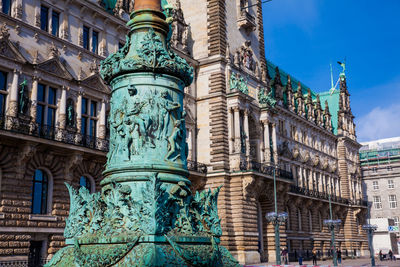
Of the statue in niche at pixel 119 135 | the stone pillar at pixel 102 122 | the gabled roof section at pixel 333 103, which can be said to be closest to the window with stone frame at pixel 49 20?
the stone pillar at pixel 102 122

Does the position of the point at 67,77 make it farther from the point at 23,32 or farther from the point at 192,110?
the point at 192,110

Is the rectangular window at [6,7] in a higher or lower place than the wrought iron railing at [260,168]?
higher

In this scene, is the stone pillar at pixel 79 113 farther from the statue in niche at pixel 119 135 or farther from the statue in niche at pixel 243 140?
the statue in niche at pixel 119 135

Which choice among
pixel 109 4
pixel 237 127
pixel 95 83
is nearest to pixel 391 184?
pixel 237 127

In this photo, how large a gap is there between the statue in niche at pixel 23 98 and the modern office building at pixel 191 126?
82mm

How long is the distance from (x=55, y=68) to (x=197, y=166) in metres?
14.9

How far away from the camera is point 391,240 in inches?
2968

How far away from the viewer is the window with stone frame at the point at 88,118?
99.3ft

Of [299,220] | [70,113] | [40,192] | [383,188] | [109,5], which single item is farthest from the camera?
[383,188]

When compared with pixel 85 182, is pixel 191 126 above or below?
above

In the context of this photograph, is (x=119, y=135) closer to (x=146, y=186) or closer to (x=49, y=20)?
(x=146, y=186)

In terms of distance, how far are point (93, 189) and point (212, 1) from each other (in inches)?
845

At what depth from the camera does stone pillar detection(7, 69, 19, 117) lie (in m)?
25.1

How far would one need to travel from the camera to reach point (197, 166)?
38.6m
